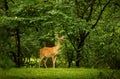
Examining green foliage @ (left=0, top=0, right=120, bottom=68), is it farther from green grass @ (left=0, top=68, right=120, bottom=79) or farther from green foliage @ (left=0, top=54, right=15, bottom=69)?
green grass @ (left=0, top=68, right=120, bottom=79)

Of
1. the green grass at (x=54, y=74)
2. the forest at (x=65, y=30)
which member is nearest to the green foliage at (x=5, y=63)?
the forest at (x=65, y=30)

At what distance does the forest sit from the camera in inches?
548

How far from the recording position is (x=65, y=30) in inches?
601

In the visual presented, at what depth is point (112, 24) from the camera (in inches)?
586

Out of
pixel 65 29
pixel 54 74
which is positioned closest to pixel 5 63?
pixel 54 74

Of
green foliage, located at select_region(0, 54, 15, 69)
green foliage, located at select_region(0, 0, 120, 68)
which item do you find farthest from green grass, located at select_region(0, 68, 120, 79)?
green foliage, located at select_region(0, 54, 15, 69)

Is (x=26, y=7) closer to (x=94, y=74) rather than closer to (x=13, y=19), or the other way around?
(x=13, y=19)

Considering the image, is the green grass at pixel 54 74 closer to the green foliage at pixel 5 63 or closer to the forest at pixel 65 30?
the forest at pixel 65 30

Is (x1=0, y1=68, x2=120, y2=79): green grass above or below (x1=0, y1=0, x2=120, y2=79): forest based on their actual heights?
below

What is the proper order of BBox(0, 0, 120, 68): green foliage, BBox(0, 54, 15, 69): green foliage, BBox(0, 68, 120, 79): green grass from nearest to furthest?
1. BBox(0, 54, 15, 69): green foliage
2. BBox(0, 68, 120, 79): green grass
3. BBox(0, 0, 120, 68): green foliage

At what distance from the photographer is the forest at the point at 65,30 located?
13914 millimetres

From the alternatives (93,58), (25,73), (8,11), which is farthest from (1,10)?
(93,58)

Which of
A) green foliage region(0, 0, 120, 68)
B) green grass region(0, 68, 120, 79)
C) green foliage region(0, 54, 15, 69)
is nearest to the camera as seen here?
green foliage region(0, 54, 15, 69)

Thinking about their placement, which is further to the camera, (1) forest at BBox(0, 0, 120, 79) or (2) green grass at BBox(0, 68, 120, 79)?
(1) forest at BBox(0, 0, 120, 79)
